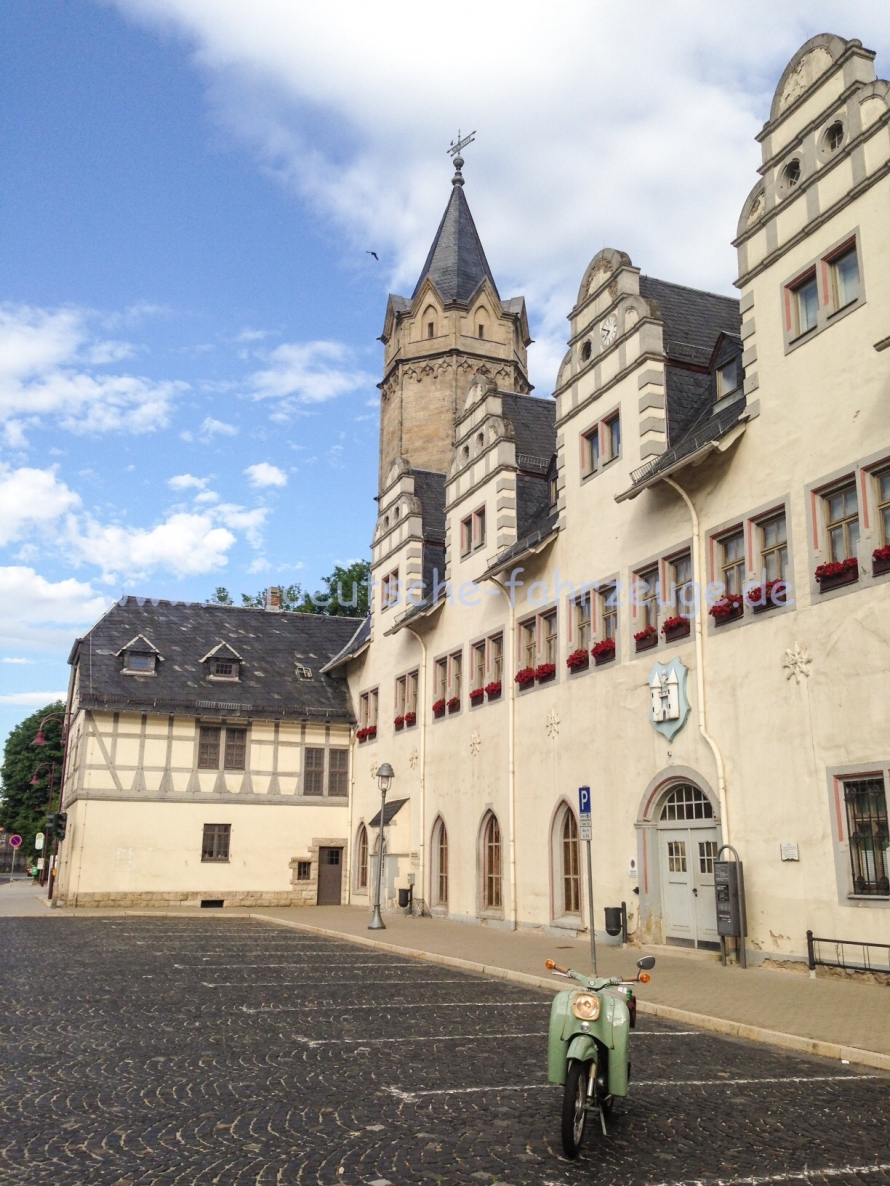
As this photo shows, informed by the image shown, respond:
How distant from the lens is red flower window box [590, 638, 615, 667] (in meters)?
21.1

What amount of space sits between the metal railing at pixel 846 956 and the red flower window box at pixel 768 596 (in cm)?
475

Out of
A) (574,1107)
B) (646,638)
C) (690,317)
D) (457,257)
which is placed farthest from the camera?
(457,257)

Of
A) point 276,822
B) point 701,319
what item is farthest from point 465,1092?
point 276,822

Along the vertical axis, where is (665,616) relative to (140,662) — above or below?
below

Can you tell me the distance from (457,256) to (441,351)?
18.9 ft

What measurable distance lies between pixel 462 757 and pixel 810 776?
13.0 meters

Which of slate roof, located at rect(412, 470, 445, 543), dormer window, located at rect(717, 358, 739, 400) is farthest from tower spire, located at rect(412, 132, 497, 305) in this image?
dormer window, located at rect(717, 358, 739, 400)

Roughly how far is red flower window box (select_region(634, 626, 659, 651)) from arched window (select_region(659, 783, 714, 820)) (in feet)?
8.45

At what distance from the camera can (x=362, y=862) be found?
36.4 meters

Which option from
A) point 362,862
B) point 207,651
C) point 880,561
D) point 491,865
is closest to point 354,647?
point 207,651

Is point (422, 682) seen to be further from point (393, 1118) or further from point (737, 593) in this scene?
point (393, 1118)

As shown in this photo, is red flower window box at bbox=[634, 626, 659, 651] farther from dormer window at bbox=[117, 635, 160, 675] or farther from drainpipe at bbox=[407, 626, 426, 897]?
dormer window at bbox=[117, 635, 160, 675]

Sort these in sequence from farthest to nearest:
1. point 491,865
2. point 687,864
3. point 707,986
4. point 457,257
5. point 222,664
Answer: point 457,257, point 222,664, point 491,865, point 687,864, point 707,986

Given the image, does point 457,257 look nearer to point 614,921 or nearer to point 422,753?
point 422,753
